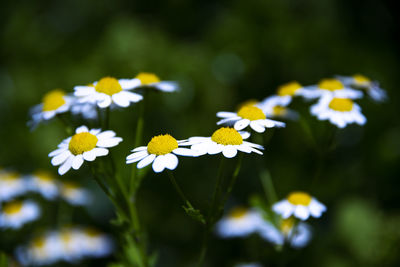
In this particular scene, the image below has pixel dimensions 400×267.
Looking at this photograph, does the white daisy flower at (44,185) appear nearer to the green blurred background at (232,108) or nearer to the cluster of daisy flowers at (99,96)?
the green blurred background at (232,108)

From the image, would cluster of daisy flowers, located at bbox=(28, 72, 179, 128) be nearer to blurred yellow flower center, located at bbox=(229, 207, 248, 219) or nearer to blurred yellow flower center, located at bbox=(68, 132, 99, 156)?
blurred yellow flower center, located at bbox=(68, 132, 99, 156)

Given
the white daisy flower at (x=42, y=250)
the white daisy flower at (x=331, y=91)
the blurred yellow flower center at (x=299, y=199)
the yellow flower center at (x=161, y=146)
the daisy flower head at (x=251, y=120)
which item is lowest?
the white daisy flower at (x=42, y=250)

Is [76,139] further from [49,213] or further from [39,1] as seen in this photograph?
[39,1]

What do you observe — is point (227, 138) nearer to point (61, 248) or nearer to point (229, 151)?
point (229, 151)

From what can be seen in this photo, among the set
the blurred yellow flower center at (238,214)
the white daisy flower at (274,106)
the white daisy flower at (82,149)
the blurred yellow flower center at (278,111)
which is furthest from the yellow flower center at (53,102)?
the blurred yellow flower center at (238,214)

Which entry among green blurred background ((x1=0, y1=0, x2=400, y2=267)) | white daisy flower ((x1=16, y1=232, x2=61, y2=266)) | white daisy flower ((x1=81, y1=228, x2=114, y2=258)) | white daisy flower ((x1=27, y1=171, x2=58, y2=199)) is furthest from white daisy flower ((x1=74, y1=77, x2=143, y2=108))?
green blurred background ((x1=0, y1=0, x2=400, y2=267))

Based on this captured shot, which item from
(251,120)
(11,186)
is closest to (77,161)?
(251,120)

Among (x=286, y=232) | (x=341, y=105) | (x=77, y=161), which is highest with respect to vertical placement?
(x=341, y=105)
